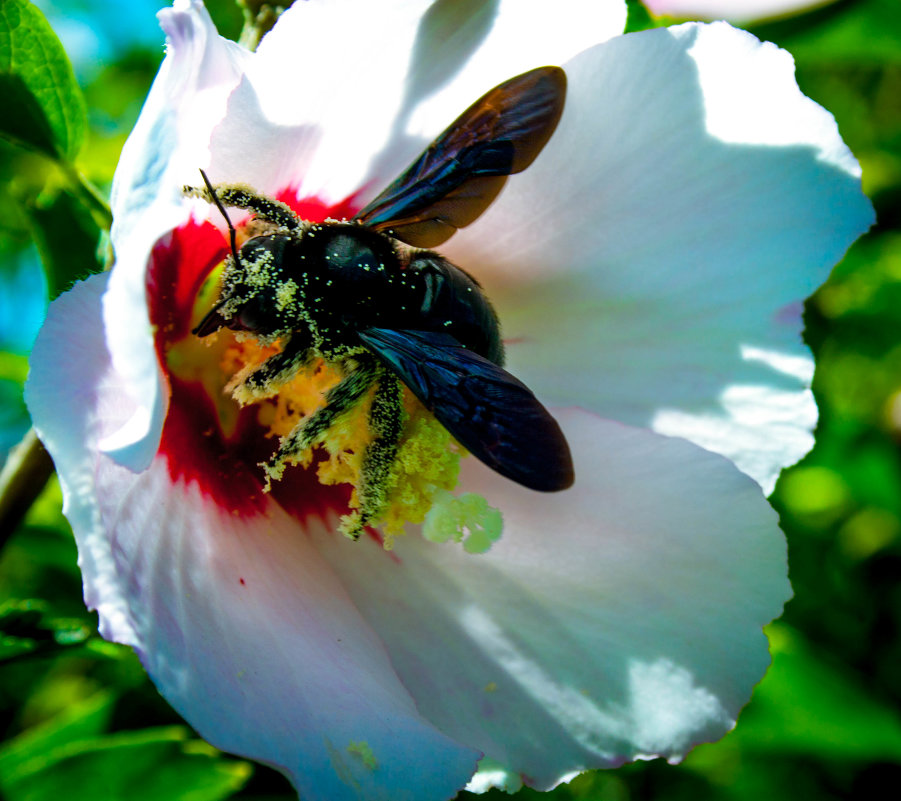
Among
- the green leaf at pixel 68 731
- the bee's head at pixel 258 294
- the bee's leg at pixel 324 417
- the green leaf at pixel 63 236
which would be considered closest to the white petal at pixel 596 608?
the bee's leg at pixel 324 417

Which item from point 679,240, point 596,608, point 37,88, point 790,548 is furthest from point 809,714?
point 37,88

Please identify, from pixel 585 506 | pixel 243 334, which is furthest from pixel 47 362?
pixel 585 506

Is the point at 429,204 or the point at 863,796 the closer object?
the point at 429,204

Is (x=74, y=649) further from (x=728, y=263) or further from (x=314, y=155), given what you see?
(x=728, y=263)

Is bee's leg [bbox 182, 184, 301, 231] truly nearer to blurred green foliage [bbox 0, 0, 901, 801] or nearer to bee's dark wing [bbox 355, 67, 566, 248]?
bee's dark wing [bbox 355, 67, 566, 248]

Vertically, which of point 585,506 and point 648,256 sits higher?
point 648,256

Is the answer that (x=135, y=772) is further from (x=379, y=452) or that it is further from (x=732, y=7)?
(x=732, y=7)

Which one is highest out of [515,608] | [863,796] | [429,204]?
[429,204]

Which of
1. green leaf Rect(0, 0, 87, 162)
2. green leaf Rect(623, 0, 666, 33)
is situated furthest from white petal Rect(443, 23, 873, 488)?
green leaf Rect(0, 0, 87, 162)
